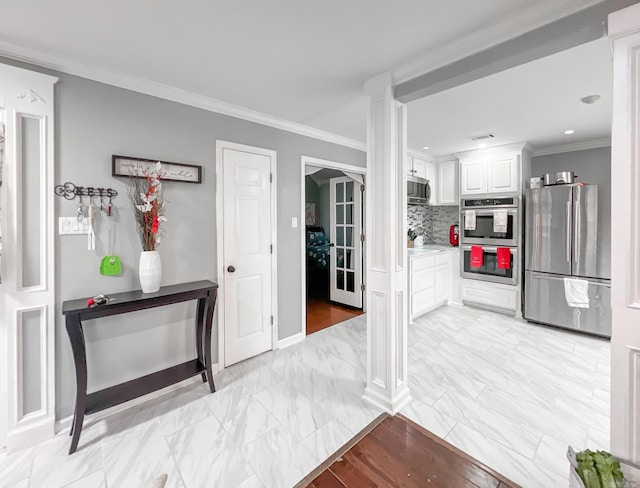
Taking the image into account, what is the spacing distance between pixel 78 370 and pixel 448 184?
16.3 ft

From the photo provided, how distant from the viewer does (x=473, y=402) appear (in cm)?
217

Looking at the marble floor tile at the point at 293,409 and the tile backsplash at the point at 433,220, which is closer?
the marble floor tile at the point at 293,409

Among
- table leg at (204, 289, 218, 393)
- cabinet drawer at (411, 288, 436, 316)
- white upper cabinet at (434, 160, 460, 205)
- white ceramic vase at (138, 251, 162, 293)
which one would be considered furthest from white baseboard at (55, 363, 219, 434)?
white upper cabinet at (434, 160, 460, 205)

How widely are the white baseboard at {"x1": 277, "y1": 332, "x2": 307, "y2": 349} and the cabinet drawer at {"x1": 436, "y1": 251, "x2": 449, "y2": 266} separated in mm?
2301

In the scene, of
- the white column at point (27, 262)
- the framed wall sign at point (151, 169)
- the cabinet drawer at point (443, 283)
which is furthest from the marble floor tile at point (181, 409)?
the cabinet drawer at point (443, 283)

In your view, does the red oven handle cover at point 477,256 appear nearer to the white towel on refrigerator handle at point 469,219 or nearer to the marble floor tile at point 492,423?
the white towel on refrigerator handle at point 469,219

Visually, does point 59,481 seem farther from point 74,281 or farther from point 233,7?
point 233,7

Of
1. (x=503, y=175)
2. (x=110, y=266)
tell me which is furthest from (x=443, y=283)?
(x=110, y=266)

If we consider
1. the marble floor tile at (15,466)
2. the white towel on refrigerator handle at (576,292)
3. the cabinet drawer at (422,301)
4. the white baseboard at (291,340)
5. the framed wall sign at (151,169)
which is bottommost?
the marble floor tile at (15,466)

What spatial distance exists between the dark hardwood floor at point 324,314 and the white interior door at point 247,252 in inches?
33.6

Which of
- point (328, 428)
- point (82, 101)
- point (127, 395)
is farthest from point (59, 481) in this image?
point (82, 101)

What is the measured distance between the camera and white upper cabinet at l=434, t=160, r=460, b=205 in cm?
463

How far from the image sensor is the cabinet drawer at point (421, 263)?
12.4 feet

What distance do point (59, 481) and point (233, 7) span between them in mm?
2617
